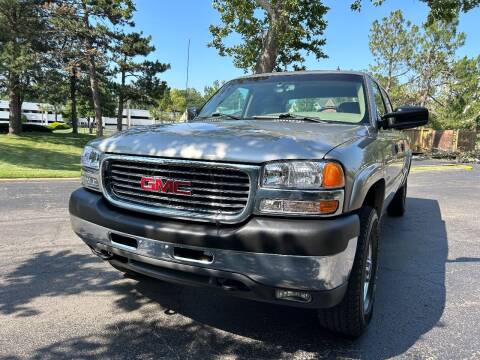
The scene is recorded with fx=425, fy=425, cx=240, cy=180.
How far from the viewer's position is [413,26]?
4175cm

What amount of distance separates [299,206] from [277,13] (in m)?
15.8

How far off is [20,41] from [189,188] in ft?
93.2

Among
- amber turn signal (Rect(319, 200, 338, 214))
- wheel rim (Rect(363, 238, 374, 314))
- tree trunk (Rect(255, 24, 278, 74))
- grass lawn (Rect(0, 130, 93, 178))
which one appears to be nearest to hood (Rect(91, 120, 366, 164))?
amber turn signal (Rect(319, 200, 338, 214))

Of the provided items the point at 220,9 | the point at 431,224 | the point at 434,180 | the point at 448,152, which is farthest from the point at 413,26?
the point at 431,224

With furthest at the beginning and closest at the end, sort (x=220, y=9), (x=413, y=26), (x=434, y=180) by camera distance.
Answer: (x=413, y=26)
(x=220, y=9)
(x=434, y=180)

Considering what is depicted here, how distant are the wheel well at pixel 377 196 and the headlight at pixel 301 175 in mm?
969

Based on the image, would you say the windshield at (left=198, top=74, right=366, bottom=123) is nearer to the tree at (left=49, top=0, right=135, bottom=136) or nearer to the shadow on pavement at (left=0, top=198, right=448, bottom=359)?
the shadow on pavement at (left=0, top=198, right=448, bottom=359)

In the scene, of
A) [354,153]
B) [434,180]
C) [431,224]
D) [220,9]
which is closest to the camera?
[354,153]

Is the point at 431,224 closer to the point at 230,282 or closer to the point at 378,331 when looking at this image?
the point at 378,331

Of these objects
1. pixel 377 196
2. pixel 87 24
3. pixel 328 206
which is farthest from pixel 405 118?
pixel 87 24

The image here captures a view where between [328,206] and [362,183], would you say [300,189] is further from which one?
[362,183]

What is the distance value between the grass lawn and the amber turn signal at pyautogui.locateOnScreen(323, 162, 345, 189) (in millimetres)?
10009

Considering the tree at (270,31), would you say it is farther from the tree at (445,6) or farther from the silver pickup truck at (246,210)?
the silver pickup truck at (246,210)

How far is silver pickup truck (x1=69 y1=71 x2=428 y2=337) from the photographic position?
2318 millimetres
